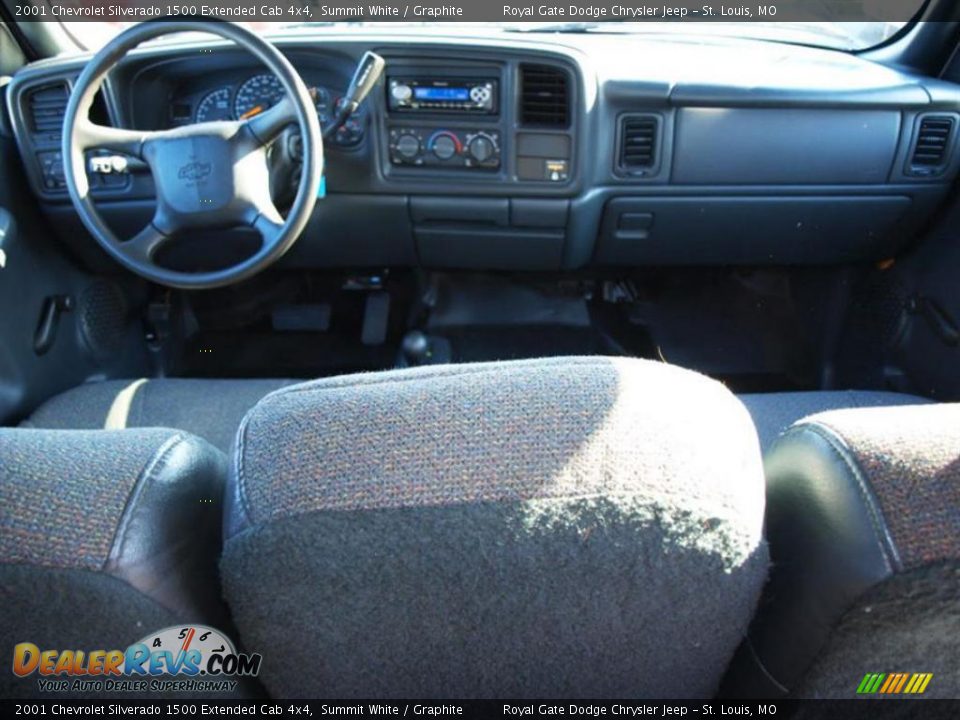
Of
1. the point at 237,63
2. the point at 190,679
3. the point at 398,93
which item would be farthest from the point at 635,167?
the point at 190,679

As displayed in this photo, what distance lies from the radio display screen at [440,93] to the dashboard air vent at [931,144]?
1.24m

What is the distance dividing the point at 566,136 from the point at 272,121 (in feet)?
2.48

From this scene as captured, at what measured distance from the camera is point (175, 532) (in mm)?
661

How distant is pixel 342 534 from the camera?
59 cm

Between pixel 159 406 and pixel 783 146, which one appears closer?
pixel 159 406

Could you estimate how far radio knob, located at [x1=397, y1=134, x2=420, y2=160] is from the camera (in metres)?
1.85

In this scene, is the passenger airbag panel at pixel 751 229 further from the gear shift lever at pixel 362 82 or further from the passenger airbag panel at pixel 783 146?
the gear shift lever at pixel 362 82

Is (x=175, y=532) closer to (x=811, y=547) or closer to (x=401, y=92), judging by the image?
(x=811, y=547)

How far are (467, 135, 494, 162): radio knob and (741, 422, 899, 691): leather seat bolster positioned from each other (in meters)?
1.29

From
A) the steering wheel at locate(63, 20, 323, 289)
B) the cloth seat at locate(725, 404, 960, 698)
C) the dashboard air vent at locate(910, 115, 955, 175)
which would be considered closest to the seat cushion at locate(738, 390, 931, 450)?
the dashboard air vent at locate(910, 115, 955, 175)

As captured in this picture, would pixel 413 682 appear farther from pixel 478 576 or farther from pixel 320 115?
pixel 320 115

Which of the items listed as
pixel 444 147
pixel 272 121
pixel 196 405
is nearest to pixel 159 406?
pixel 196 405

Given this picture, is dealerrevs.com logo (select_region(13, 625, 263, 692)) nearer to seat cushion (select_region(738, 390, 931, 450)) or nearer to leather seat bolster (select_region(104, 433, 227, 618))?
leather seat bolster (select_region(104, 433, 227, 618))

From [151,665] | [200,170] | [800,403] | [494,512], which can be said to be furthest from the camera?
[800,403]
